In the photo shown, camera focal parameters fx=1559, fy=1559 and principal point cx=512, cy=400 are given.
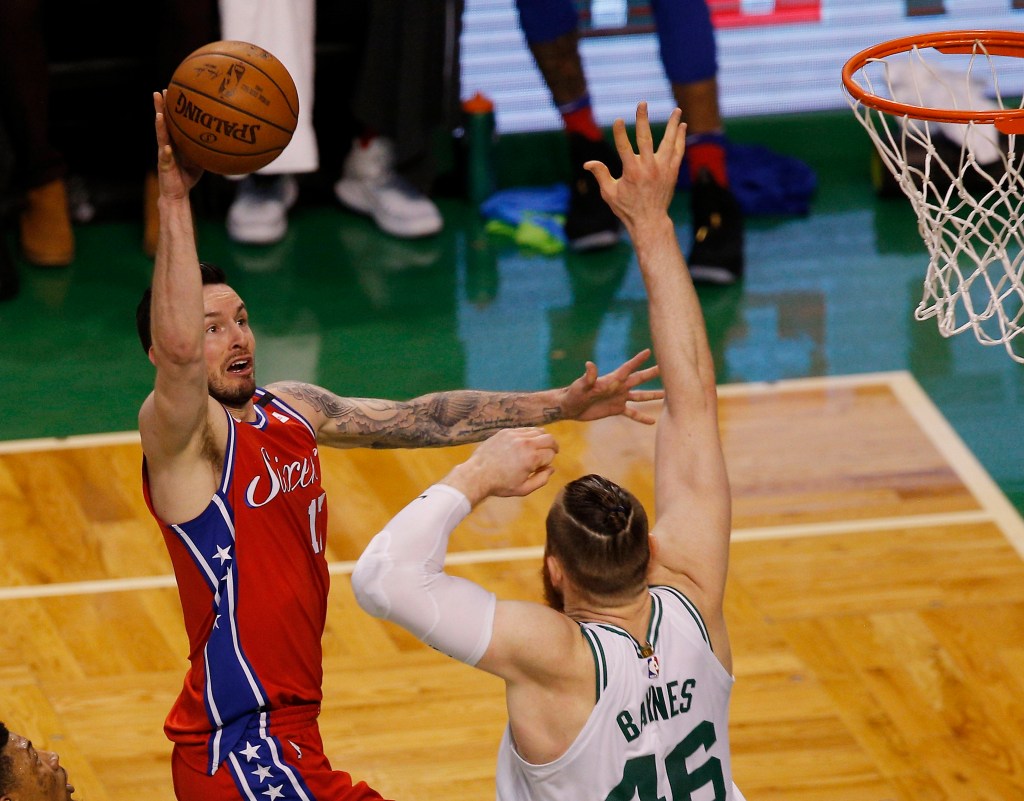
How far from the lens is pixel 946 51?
4.32 metres

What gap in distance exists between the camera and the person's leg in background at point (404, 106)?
304 inches

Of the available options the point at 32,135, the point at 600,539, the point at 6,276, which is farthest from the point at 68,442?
the point at 600,539

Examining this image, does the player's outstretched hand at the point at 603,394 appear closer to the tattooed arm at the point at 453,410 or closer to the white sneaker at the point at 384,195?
the tattooed arm at the point at 453,410

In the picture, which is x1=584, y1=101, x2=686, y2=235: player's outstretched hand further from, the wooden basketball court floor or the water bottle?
the water bottle

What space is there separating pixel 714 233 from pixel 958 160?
1600 millimetres

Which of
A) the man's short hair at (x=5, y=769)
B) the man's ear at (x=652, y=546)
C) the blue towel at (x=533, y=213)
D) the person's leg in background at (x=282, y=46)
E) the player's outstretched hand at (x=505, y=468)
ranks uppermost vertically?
the player's outstretched hand at (x=505, y=468)

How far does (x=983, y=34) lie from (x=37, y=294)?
4.74m

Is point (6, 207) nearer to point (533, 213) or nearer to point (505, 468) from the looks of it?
point (533, 213)

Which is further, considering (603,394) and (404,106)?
(404,106)

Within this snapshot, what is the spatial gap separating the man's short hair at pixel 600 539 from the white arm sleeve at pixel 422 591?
18 centimetres

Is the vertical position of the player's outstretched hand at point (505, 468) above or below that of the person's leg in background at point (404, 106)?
above

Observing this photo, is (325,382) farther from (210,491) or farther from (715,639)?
(715,639)

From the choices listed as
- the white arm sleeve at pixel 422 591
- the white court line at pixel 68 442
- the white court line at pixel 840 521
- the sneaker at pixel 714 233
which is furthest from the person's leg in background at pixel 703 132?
the white arm sleeve at pixel 422 591

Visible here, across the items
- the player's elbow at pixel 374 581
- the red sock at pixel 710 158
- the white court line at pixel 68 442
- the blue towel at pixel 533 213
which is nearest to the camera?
the player's elbow at pixel 374 581
